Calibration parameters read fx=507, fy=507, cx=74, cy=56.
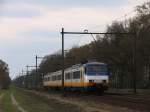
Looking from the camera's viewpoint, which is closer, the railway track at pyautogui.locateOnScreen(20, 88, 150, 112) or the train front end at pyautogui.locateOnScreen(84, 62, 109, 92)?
the railway track at pyautogui.locateOnScreen(20, 88, 150, 112)

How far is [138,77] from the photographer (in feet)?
290

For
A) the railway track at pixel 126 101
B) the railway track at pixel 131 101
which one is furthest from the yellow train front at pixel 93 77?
the railway track at pixel 131 101

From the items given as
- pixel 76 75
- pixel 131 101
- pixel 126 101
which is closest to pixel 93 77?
pixel 76 75

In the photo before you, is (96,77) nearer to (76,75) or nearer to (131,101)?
(76,75)

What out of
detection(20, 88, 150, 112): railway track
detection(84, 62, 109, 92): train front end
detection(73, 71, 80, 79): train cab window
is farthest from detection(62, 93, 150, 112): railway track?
detection(73, 71, 80, 79): train cab window

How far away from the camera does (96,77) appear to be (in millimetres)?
53844

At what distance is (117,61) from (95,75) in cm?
2817

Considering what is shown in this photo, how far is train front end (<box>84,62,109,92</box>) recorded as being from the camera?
53.1 m

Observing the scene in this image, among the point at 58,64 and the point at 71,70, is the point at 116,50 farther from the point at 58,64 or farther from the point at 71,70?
the point at 58,64

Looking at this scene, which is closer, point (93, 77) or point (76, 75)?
point (93, 77)

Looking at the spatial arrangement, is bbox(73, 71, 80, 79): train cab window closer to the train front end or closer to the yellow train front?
the yellow train front

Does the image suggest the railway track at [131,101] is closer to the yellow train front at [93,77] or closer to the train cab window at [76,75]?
the yellow train front at [93,77]

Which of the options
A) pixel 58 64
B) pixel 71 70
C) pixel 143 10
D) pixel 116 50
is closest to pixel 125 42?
pixel 116 50

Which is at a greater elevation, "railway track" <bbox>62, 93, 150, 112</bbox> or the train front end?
the train front end
